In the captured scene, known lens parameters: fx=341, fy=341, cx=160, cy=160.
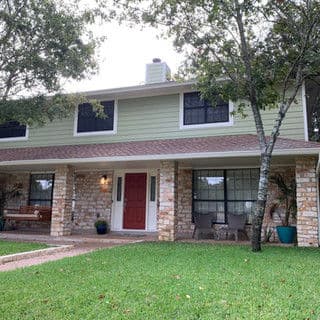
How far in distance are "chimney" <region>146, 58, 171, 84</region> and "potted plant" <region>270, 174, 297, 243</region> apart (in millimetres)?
5585

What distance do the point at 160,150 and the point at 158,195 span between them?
93.3 inches

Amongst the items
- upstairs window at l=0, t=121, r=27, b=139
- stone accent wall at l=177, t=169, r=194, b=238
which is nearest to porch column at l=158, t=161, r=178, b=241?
stone accent wall at l=177, t=169, r=194, b=238

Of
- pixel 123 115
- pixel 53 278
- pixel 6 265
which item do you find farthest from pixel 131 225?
pixel 53 278

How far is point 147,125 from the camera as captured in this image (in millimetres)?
11938

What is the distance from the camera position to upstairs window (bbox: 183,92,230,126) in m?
11.0

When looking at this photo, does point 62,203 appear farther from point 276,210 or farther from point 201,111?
point 276,210

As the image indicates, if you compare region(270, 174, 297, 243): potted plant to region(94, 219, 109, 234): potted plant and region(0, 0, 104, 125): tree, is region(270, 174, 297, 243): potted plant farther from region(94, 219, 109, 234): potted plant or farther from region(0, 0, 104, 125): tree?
region(0, 0, 104, 125): tree

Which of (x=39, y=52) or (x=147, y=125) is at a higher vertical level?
(x=39, y=52)

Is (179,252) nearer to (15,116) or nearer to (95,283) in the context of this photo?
(95,283)

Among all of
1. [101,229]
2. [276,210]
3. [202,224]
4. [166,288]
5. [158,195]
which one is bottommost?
[166,288]

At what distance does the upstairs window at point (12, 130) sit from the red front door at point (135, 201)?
4973mm

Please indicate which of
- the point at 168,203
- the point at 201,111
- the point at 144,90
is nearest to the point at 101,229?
the point at 168,203

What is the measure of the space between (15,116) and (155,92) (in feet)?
15.3

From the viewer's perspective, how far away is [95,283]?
4773 millimetres
